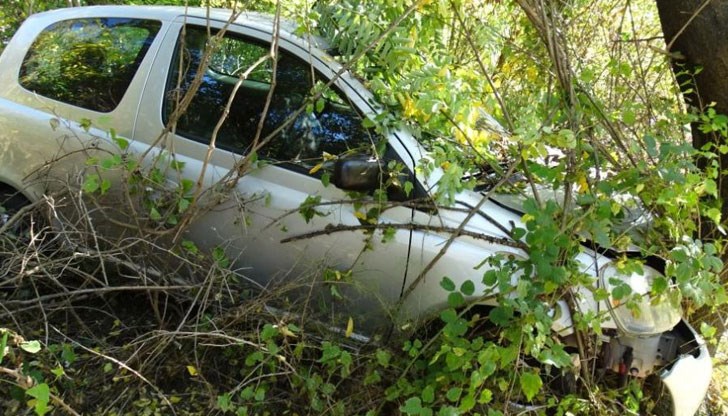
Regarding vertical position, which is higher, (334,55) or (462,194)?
(334,55)

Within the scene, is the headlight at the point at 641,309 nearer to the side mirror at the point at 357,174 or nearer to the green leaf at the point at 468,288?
the green leaf at the point at 468,288

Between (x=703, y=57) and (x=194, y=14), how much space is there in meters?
2.79

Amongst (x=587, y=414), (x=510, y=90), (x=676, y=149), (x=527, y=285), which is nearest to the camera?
(x=527, y=285)

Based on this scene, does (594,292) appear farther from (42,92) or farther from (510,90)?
(42,92)

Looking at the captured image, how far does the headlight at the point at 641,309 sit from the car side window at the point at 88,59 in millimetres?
2780

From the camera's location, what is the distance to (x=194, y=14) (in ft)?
11.9

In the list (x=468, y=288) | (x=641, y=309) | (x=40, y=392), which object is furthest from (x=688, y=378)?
(x=40, y=392)

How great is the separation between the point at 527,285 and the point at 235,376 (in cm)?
152

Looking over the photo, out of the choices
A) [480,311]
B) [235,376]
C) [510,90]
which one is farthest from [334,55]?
[510,90]

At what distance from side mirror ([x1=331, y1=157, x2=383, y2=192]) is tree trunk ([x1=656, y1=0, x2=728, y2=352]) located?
1768mm

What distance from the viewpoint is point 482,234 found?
2.92m

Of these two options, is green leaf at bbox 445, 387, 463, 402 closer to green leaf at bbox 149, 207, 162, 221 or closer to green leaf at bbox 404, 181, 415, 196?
green leaf at bbox 404, 181, 415, 196

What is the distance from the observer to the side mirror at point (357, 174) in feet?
9.32

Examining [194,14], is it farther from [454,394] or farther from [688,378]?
[688,378]
